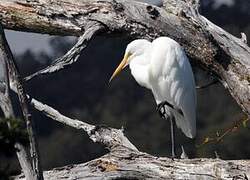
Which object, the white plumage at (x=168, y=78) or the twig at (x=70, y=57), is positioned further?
the white plumage at (x=168, y=78)

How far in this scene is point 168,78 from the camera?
5754mm

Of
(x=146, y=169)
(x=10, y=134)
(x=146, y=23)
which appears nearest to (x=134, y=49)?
(x=146, y=23)

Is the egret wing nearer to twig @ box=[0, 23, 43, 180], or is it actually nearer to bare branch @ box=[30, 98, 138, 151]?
bare branch @ box=[30, 98, 138, 151]

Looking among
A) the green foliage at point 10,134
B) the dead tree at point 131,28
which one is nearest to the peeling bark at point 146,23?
the dead tree at point 131,28

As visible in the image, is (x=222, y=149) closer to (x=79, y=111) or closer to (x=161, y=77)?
(x=79, y=111)

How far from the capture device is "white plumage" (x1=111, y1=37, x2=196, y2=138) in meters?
5.55

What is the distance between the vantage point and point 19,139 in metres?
2.80

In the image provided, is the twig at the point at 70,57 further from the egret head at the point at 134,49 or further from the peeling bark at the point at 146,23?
the egret head at the point at 134,49

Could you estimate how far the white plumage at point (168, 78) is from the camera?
555cm

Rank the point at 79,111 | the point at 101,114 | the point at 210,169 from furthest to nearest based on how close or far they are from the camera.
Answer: the point at 79,111, the point at 101,114, the point at 210,169

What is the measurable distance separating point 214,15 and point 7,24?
20508mm

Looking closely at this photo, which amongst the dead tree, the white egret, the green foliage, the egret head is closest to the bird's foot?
the white egret

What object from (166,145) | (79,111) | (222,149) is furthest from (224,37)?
(79,111)

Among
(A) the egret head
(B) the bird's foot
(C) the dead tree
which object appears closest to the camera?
(C) the dead tree
